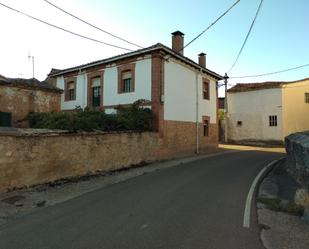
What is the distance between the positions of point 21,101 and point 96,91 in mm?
5070

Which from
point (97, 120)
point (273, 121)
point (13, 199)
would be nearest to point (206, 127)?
point (273, 121)

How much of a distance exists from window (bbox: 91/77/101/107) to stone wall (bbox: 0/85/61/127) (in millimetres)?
2903

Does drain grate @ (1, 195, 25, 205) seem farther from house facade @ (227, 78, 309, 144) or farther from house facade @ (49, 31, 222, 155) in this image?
house facade @ (227, 78, 309, 144)

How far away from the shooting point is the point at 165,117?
1962 centimetres

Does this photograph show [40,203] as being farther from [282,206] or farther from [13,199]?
[282,206]

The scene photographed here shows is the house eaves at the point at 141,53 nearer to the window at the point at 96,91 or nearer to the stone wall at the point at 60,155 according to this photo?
the window at the point at 96,91

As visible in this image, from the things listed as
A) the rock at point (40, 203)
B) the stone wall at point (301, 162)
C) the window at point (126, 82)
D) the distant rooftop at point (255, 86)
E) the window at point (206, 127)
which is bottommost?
the rock at point (40, 203)

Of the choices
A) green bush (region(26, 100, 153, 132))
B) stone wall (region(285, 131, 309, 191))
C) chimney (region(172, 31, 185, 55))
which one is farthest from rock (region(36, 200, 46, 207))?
chimney (region(172, 31, 185, 55))

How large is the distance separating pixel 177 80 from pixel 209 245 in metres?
16.3

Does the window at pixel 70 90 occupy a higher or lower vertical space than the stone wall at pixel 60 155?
higher

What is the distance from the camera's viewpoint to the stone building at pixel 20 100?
1945 cm

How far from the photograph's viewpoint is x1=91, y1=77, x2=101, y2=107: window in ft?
75.6

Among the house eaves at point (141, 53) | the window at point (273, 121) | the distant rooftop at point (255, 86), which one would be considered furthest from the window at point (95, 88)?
the window at point (273, 121)

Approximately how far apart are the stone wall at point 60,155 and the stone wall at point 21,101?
24.6 ft
